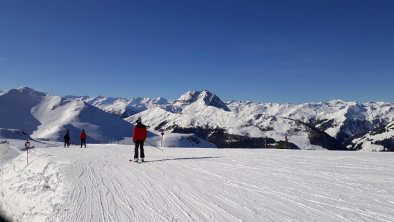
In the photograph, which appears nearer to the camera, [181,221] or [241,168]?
[181,221]

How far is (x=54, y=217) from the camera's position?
34.9 ft

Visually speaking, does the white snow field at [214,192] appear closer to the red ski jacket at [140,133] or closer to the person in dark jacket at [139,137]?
the person in dark jacket at [139,137]

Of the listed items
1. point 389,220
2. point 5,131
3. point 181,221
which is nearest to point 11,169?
point 181,221

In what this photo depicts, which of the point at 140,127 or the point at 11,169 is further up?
the point at 140,127

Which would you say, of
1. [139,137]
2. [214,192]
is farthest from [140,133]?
[214,192]

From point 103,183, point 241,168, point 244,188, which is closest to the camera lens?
point 244,188

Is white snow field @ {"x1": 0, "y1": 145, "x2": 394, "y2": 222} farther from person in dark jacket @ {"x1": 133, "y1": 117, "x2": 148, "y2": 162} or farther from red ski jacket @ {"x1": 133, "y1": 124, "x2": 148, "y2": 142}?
red ski jacket @ {"x1": 133, "y1": 124, "x2": 148, "y2": 142}

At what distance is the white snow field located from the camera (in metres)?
9.32

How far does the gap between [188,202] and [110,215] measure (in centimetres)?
219

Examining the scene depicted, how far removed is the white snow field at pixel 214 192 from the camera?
9.32m

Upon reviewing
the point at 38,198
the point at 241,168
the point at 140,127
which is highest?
the point at 140,127

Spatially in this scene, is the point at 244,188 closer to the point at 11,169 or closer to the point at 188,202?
the point at 188,202

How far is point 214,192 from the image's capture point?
38.5ft

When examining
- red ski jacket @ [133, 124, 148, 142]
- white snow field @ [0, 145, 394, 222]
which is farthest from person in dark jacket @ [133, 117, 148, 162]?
white snow field @ [0, 145, 394, 222]
